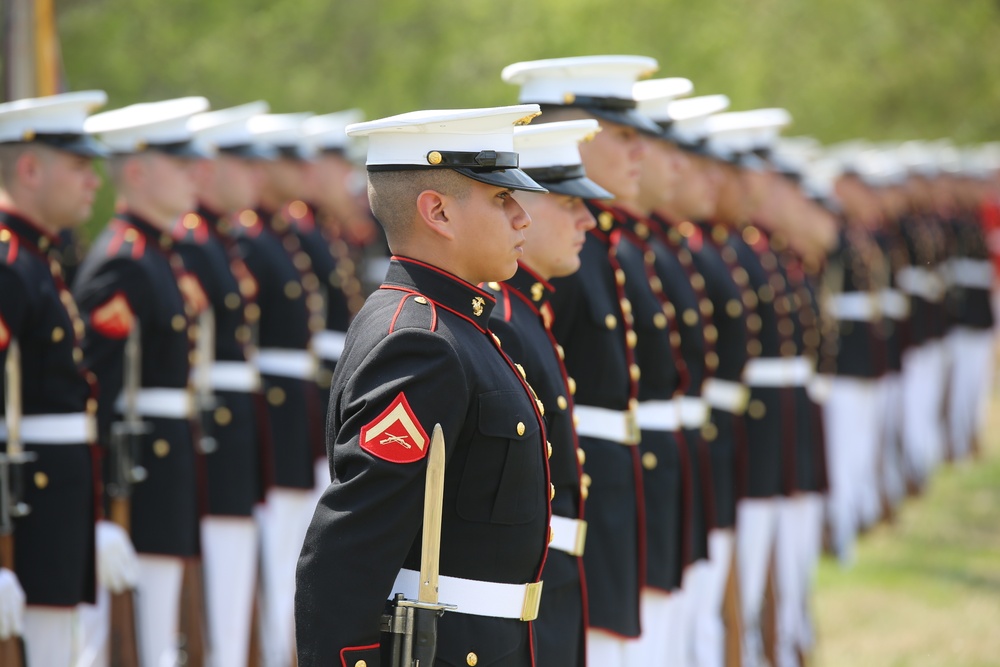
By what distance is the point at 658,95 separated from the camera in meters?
4.99

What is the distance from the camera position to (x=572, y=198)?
12.5 ft

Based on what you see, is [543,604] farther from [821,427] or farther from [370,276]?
[370,276]

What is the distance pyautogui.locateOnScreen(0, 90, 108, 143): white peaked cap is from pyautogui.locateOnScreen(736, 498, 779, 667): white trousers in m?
3.34

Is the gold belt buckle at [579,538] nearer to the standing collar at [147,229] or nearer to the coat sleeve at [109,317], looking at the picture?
the coat sleeve at [109,317]

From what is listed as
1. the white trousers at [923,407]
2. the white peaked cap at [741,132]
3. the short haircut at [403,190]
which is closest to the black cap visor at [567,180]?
the short haircut at [403,190]

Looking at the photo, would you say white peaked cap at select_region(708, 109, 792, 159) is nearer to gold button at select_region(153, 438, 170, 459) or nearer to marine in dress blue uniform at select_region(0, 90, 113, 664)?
gold button at select_region(153, 438, 170, 459)

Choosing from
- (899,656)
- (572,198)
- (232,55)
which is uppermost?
(232,55)

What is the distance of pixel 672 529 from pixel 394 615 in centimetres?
228

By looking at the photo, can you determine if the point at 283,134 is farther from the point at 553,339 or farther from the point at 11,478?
the point at 553,339

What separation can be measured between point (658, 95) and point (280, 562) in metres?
2.75

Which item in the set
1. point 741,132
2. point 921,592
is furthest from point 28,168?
point 921,592

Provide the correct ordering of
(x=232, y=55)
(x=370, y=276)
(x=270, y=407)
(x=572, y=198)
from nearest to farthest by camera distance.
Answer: (x=572, y=198)
(x=270, y=407)
(x=232, y=55)
(x=370, y=276)

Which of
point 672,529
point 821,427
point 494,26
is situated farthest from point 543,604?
point 494,26

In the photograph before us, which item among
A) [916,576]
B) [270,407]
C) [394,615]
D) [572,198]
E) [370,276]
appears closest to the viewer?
[394,615]
